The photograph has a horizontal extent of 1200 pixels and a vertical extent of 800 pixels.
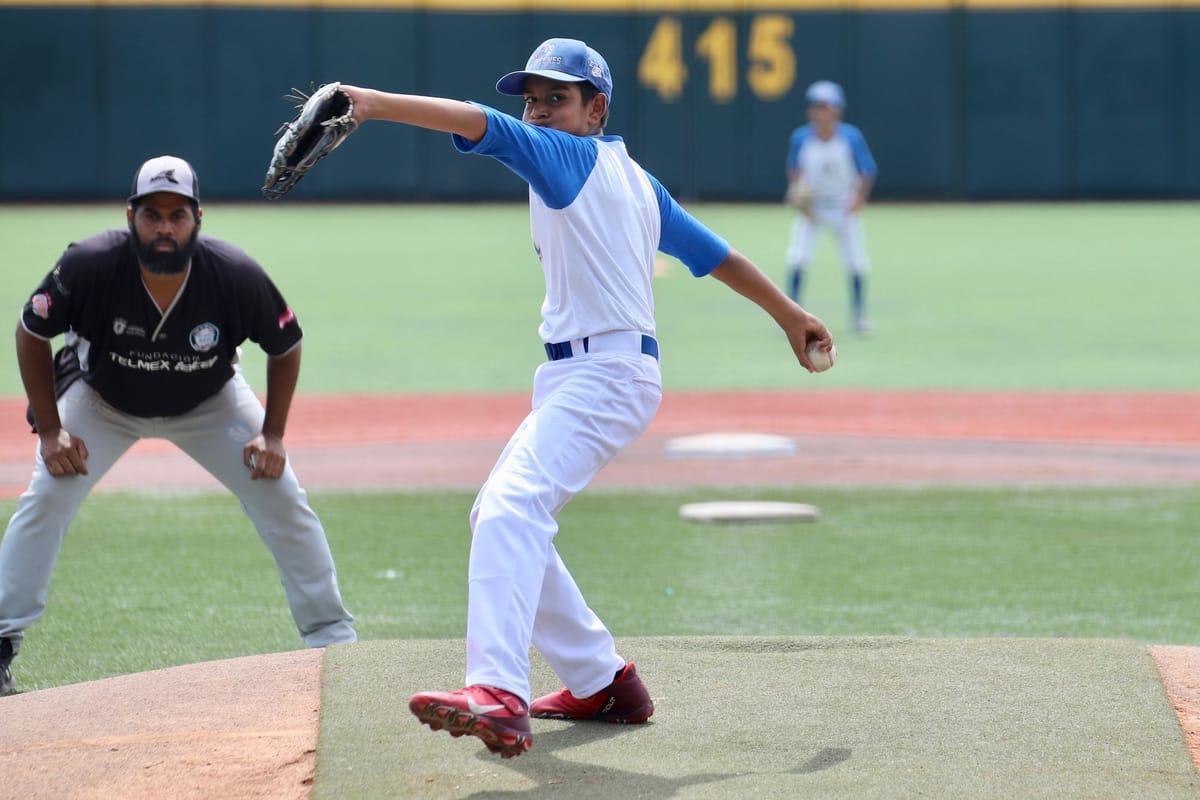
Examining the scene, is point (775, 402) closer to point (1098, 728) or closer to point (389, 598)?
point (389, 598)

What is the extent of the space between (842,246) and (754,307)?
3636mm

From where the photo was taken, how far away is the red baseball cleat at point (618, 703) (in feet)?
14.8

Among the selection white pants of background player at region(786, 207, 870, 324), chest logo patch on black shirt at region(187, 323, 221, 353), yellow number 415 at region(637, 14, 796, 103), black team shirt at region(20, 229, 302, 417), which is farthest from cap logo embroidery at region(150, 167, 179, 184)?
yellow number 415 at region(637, 14, 796, 103)

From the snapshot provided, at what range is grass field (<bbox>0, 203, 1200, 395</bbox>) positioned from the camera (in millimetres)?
14875

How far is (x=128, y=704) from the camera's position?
471cm

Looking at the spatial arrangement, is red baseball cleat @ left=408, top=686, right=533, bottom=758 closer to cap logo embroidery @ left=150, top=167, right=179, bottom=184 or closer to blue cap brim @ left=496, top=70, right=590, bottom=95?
blue cap brim @ left=496, top=70, right=590, bottom=95

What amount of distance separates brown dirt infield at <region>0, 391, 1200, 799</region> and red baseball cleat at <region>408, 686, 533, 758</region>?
0.44 metres

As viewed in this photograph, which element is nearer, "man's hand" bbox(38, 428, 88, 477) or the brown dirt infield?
the brown dirt infield

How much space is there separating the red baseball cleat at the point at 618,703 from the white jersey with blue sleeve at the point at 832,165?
1373 centimetres

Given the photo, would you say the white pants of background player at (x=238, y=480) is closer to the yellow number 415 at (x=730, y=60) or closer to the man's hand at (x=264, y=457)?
the man's hand at (x=264, y=457)

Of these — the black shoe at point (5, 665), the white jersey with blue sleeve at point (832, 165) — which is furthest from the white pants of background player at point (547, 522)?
the white jersey with blue sleeve at point (832, 165)

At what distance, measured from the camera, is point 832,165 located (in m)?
18.1

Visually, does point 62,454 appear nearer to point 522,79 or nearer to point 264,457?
point 264,457

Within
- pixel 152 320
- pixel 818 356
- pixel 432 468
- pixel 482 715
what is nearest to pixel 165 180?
pixel 152 320
